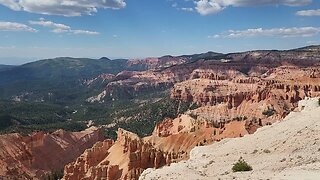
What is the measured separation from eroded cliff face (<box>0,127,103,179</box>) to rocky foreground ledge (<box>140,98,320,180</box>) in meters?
68.3

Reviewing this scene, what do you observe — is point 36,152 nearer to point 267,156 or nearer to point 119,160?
point 119,160

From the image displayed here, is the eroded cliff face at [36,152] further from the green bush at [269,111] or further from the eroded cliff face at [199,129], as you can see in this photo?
the green bush at [269,111]

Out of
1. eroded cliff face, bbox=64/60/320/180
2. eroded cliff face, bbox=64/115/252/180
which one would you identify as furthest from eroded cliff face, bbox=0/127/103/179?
eroded cliff face, bbox=64/115/252/180

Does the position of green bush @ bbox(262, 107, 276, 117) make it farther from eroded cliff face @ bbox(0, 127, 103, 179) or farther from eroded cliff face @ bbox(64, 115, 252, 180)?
eroded cliff face @ bbox(0, 127, 103, 179)

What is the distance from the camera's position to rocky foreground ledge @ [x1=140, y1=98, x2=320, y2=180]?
26.2 m

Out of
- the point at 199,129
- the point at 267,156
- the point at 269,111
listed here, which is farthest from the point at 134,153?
the point at 269,111

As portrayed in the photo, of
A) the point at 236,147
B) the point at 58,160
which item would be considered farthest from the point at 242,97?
the point at 236,147

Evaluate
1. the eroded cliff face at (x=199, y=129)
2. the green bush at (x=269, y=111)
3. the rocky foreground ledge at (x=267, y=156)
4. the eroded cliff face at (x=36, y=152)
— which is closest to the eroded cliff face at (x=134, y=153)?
the eroded cliff face at (x=199, y=129)

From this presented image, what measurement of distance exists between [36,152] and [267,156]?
90644 millimetres

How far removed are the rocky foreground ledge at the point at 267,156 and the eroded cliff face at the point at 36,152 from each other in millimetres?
68333

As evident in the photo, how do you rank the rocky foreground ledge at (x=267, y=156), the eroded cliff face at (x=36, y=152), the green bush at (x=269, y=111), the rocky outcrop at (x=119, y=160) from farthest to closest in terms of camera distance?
1. the green bush at (x=269, y=111)
2. the eroded cliff face at (x=36, y=152)
3. the rocky outcrop at (x=119, y=160)
4. the rocky foreground ledge at (x=267, y=156)

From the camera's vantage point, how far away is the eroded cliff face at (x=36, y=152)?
102438mm

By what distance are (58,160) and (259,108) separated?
234 feet

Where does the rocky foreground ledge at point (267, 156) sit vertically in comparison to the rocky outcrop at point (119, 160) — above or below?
above
